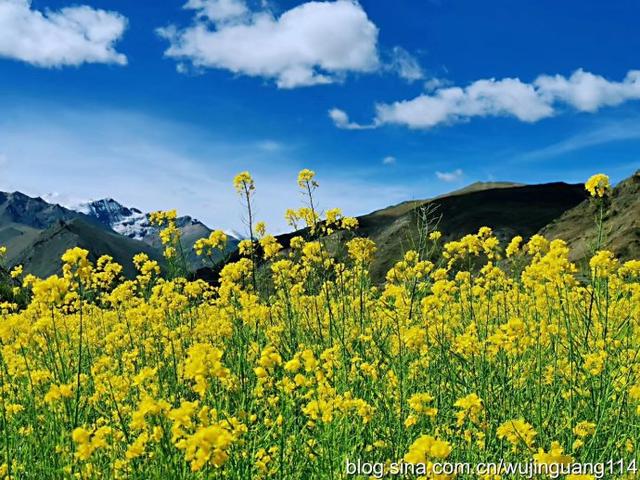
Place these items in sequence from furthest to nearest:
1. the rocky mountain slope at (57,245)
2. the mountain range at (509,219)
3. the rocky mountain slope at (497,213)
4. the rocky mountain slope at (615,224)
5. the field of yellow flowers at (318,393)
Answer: the rocky mountain slope at (57,245)
the rocky mountain slope at (497,213)
the rocky mountain slope at (615,224)
the mountain range at (509,219)
the field of yellow flowers at (318,393)

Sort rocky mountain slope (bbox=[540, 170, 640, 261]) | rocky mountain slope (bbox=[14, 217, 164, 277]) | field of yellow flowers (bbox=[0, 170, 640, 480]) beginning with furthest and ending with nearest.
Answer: rocky mountain slope (bbox=[14, 217, 164, 277]), rocky mountain slope (bbox=[540, 170, 640, 261]), field of yellow flowers (bbox=[0, 170, 640, 480])

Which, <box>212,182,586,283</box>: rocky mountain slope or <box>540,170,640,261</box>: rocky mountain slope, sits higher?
<box>212,182,586,283</box>: rocky mountain slope

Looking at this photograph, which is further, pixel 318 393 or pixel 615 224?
pixel 615 224

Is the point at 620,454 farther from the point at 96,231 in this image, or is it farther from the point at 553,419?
the point at 96,231

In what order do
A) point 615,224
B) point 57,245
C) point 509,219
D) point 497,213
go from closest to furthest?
point 615,224 → point 509,219 → point 497,213 → point 57,245

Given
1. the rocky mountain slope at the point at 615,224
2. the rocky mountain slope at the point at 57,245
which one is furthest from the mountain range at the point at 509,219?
the rocky mountain slope at the point at 57,245

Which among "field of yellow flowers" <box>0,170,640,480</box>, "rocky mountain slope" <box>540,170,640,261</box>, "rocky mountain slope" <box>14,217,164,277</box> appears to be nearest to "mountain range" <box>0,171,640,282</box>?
"rocky mountain slope" <box>540,170,640,261</box>

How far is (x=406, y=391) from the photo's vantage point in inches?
169

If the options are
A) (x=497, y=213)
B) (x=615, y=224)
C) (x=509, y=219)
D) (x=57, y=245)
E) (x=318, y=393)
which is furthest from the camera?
(x=57, y=245)

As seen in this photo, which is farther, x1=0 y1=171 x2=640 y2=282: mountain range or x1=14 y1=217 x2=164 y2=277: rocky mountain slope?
x1=14 y1=217 x2=164 y2=277: rocky mountain slope

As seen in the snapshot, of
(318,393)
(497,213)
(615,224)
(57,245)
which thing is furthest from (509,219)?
(57,245)

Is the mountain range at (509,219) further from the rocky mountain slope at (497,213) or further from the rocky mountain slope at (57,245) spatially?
the rocky mountain slope at (57,245)

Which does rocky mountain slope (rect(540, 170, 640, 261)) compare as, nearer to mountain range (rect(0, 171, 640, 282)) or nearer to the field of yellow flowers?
mountain range (rect(0, 171, 640, 282))

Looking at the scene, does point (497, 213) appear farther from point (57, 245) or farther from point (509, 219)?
point (57, 245)
